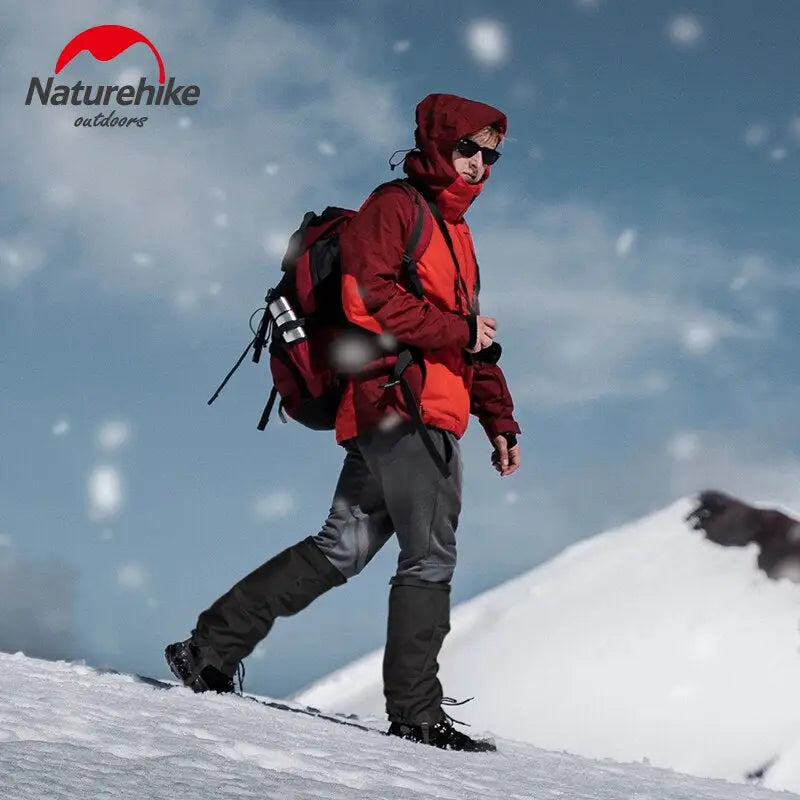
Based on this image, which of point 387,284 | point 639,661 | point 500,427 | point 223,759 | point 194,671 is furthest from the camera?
point 639,661

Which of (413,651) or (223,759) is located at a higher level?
(413,651)

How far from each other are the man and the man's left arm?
18 cm

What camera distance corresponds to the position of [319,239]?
4203mm

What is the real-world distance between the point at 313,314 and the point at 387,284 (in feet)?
1.32

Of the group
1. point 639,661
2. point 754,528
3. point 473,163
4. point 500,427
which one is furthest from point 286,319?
point 754,528

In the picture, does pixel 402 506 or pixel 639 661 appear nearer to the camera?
pixel 402 506

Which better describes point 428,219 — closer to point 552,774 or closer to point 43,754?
point 552,774

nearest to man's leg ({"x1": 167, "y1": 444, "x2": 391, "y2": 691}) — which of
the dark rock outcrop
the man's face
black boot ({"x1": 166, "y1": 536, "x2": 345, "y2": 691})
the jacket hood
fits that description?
black boot ({"x1": 166, "y1": 536, "x2": 345, "y2": 691})

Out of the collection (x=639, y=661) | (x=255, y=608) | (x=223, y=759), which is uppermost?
(x=639, y=661)

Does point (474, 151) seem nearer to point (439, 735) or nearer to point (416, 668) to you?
point (416, 668)

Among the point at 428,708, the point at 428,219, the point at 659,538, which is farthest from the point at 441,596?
the point at 659,538

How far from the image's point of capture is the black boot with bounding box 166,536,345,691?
167 inches

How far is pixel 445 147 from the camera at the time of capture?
4203mm

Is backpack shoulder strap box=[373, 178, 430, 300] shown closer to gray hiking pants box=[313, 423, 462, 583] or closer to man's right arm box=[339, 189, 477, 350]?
man's right arm box=[339, 189, 477, 350]
